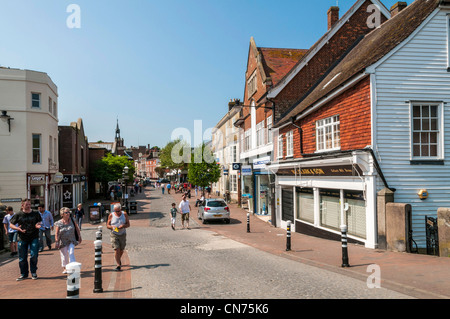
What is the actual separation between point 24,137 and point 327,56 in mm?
19869

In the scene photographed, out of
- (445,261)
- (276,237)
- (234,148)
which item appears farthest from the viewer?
(234,148)

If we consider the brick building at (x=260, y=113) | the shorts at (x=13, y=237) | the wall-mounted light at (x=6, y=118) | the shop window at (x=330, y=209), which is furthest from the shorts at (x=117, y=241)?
the wall-mounted light at (x=6, y=118)

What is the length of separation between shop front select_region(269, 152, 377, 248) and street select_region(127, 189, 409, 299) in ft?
11.1

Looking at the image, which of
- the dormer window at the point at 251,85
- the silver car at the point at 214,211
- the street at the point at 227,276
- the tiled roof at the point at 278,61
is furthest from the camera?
the dormer window at the point at 251,85

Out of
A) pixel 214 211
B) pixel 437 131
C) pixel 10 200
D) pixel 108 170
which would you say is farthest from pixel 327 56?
pixel 108 170

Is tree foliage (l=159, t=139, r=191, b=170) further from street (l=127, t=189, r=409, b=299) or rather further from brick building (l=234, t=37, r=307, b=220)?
street (l=127, t=189, r=409, b=299)

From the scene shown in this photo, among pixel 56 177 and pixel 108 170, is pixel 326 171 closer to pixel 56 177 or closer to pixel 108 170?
pixel 56 177

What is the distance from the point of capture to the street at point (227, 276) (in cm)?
729

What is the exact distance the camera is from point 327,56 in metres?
21.4

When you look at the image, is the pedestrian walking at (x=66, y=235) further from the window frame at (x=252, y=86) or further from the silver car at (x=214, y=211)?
the window frame at (x=252, y=86)

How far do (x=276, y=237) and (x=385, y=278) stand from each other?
861 centimetres
